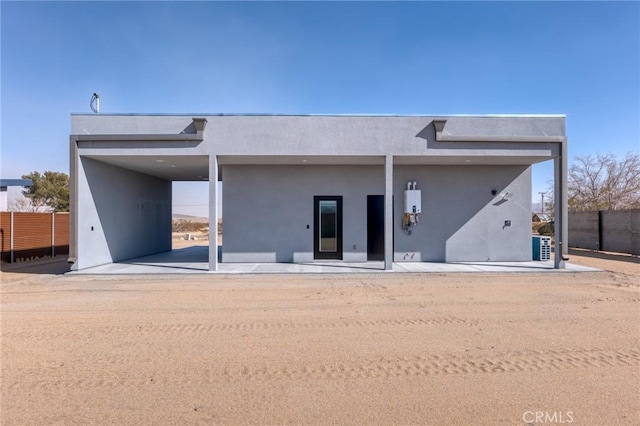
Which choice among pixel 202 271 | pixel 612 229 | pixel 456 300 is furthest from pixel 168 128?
pixel 612 229

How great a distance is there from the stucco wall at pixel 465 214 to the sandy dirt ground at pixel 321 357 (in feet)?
14.2

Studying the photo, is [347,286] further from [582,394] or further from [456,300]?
[582,394]

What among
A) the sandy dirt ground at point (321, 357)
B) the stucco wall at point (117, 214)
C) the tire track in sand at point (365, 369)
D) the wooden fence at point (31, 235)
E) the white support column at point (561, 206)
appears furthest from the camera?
the wooden fence at point (31, 235)

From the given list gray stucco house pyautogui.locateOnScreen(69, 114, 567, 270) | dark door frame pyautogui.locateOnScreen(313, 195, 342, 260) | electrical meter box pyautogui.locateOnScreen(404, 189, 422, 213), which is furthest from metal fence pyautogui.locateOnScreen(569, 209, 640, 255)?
dark door frame pyautogui.locateOnScreen(313, 195, 342, 260)

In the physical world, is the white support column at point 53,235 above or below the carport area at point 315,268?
above

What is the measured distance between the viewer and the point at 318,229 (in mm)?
12062

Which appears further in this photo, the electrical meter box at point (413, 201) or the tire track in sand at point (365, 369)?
the electrical meter box at point (413, 201)

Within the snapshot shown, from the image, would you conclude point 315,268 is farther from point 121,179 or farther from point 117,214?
point 121,179

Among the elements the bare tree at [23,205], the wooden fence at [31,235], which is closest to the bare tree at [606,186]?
the wooden fence at [31,235]

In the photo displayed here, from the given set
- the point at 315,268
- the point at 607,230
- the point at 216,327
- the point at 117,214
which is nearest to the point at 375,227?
the point at 315,268

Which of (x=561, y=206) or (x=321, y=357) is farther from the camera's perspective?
(x=561, y=206)

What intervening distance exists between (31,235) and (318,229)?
10912 mm

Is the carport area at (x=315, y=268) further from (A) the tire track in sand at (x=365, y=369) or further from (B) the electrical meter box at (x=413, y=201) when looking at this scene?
(A) the tire track in sand at (x=365, y=369)

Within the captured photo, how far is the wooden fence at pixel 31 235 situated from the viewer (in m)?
12.8
